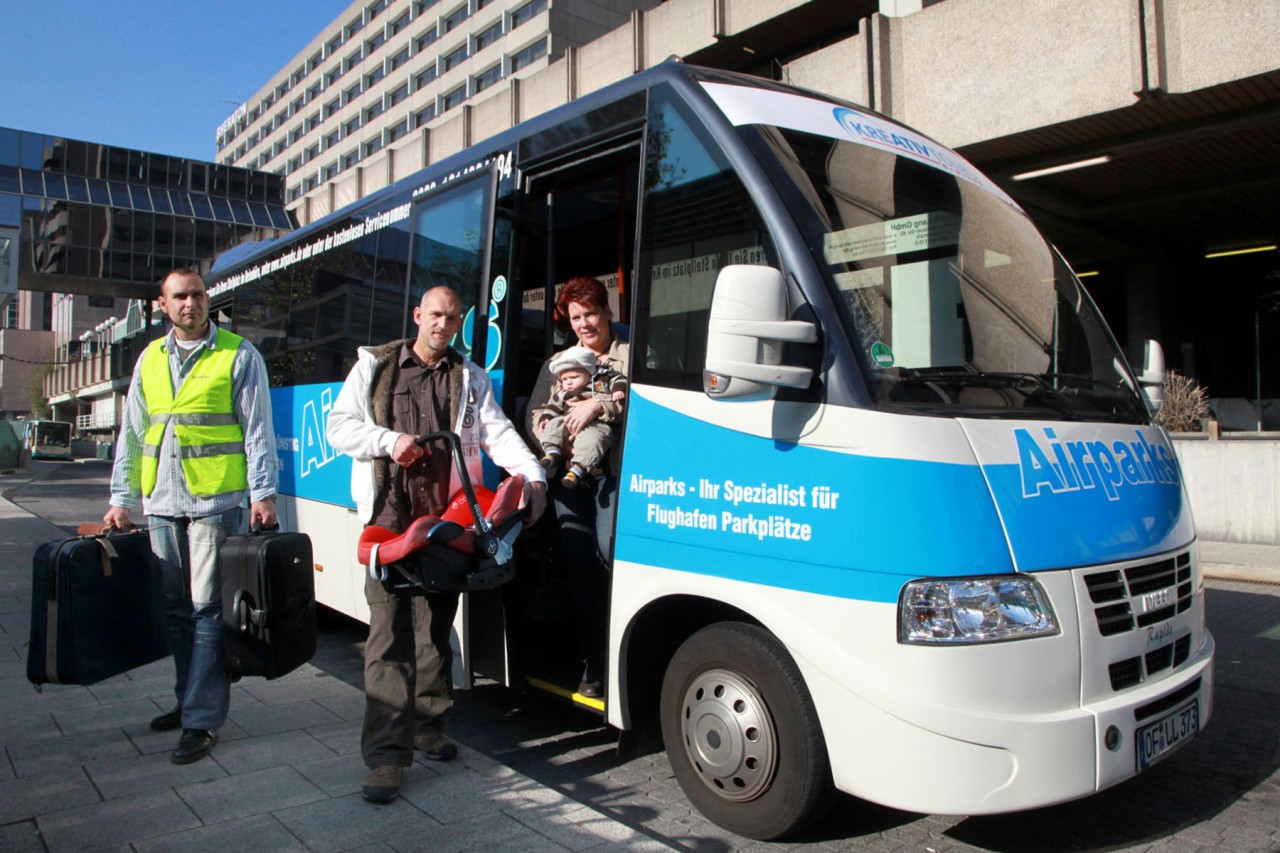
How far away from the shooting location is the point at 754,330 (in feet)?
10.1

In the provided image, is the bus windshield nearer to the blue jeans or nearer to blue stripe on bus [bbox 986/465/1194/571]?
blue stripe on bus [bbox 986/465/1194/571]

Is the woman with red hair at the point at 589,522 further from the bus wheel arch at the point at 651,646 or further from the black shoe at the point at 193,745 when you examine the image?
the black shoe at the point at 193,745

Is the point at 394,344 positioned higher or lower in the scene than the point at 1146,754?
higher

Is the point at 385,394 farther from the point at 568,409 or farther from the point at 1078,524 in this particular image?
the point at 1078,524

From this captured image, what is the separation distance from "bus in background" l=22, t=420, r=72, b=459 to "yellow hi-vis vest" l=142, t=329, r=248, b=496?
6698 centimetres

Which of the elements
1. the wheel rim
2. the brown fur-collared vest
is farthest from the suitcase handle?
the wheel rim

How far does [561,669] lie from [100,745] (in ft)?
6.76

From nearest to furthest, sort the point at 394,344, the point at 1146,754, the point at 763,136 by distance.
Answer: the point at 1146,754 < the point at 763,136 < the point at 394,344

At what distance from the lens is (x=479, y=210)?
5078 millimetres

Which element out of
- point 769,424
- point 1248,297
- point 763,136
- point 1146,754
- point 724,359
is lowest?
point 1146,754

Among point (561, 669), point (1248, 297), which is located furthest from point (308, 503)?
point (1248, 297)

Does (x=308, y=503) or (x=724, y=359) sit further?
(x=308, y=503)

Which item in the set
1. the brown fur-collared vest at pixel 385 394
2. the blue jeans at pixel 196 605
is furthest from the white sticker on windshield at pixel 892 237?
the blue jeans at pixel 196 605

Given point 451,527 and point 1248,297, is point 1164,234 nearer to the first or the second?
point 1248,297
